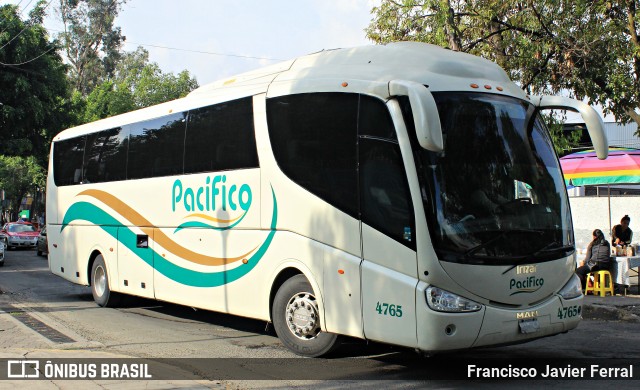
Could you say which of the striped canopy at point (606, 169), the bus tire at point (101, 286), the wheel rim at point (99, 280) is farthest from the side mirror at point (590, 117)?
the wheel rim at point (99, 280)

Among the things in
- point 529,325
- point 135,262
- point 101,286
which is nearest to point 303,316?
point 529,325

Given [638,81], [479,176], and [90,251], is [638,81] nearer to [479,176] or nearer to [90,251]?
[479,176]

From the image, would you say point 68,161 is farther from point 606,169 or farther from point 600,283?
point 606,169

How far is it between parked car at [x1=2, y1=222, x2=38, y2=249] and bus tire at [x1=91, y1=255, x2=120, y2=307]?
1113 inches

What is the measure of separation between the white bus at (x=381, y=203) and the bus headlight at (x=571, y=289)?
0.02 meters

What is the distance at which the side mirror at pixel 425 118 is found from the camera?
21.2ft

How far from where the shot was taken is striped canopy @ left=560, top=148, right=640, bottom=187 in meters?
15.1

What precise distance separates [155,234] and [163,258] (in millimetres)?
489

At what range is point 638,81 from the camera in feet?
50.5

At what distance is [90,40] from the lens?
5688 centimetres

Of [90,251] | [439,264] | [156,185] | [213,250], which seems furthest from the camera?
[90,251]

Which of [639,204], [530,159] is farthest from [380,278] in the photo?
[639,204]

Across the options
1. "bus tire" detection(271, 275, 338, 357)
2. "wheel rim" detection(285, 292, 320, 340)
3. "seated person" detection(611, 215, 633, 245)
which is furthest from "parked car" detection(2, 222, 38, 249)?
"wheel rim" detection(285, 292, 320, 340)

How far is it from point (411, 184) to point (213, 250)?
3945 mm
